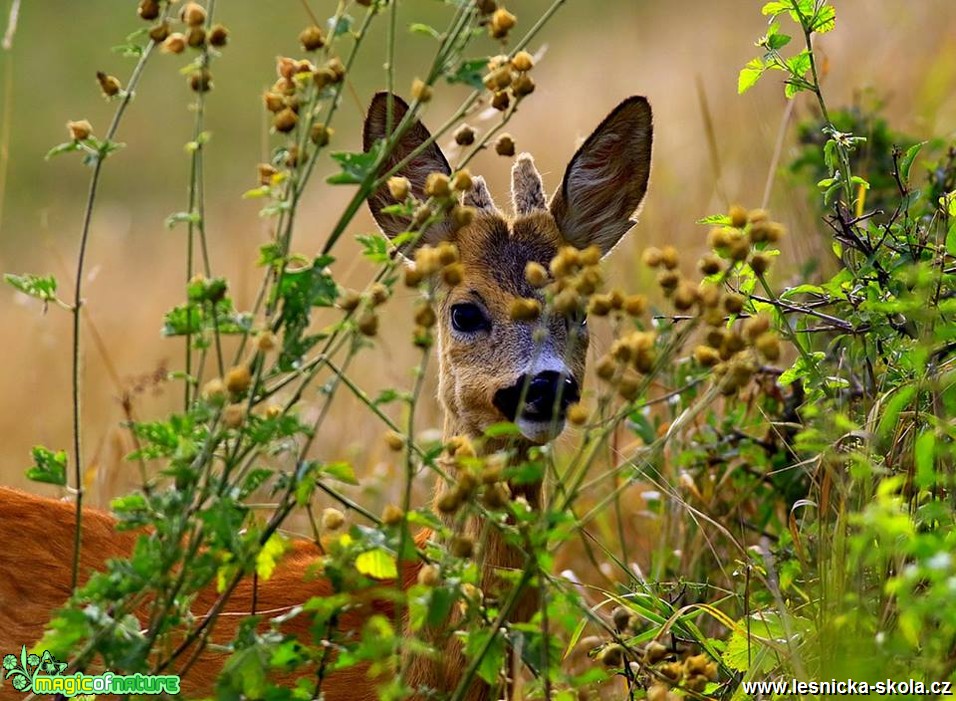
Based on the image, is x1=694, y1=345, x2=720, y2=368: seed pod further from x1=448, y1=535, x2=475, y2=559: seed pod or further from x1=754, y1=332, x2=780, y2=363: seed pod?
x1=448, y1=535, x2=475, y2=559: seed pod

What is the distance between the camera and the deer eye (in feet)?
13.4

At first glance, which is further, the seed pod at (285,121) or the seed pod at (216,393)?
the seed pod at (285,121)

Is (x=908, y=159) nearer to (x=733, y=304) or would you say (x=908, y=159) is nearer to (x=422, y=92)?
(x=733, y=304)

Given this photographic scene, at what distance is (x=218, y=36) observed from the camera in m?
2.72

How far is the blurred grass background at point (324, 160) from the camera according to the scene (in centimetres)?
697

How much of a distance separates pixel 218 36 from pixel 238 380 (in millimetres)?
698

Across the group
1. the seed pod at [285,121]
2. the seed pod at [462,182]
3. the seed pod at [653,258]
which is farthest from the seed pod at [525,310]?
the seed pod at [285,121]

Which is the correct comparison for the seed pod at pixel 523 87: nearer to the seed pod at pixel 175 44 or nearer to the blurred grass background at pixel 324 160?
the seed pod at pixel 175 44

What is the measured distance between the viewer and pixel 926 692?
2523mm

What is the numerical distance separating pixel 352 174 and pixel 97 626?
2.92 ft

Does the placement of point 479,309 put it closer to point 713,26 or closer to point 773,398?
point 773,398

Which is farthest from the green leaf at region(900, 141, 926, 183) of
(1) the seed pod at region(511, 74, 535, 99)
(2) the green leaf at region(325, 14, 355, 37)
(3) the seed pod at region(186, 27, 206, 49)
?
(3) the seed pod at region(186, 27, 206, 49)

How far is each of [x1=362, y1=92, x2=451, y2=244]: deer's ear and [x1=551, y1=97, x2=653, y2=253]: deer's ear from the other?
373 mm

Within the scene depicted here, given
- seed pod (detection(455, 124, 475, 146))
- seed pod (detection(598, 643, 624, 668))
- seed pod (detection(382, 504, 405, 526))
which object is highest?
seed pod (detection(455, 124, 475, 146))
